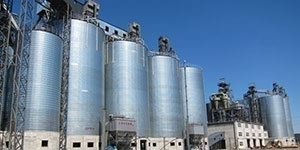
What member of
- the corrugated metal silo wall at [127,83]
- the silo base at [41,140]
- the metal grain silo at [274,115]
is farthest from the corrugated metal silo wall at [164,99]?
the metal grain silo at [274,115]

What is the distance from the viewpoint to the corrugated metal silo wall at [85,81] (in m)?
42.4

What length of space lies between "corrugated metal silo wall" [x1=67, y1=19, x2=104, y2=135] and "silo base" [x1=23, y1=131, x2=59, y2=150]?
7.98 feet

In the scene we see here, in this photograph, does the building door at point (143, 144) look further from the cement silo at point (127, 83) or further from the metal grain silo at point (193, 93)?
the metal grain silo at point (193, 93)

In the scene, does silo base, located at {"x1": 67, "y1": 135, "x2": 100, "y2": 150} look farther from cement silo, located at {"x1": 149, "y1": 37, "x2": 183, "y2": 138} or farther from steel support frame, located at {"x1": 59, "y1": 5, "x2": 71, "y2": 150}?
cement silo, located at {"x1": 149, "y1": 37, "x2": 183, "y2": 138}

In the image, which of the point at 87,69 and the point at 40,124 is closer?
the point at 40,124

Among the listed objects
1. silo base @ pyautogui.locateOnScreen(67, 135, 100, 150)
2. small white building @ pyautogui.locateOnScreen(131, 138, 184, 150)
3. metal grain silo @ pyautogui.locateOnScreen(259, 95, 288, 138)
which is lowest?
small white building @ pyautogui.locateOnScreen(131, 138, 184, 150)

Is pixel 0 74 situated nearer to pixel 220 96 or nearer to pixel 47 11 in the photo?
pixel 47 11

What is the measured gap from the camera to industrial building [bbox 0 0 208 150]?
37.7 metres

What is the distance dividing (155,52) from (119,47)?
11081mm

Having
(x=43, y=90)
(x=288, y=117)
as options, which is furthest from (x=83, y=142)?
(x=288, y=117)

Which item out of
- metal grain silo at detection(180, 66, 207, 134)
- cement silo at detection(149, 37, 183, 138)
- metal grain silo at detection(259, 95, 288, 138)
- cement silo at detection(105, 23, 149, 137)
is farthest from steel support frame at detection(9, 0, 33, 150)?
metal grain silo at detection(259, 95, 288, 138)

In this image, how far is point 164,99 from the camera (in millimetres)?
56469

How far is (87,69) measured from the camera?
4478 centimetres

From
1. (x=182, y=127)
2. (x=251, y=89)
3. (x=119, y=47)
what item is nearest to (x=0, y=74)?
(x=119, y=47)
